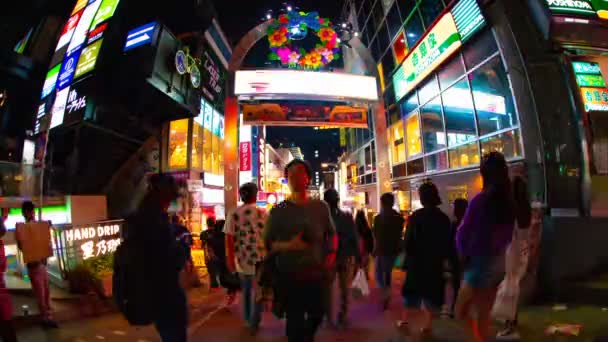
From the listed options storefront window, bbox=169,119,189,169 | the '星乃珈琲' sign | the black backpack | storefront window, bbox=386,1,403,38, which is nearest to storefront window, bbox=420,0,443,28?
storefront window, bbox=386,1,403,38

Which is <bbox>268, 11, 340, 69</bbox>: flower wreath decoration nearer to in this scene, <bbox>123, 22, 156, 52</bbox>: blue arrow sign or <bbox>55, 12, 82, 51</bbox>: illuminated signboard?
<bbox>123, 22, 156, 52</bbox>: blue arrow sign

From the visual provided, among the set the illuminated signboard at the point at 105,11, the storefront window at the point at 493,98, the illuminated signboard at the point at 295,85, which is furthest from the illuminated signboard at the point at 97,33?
the storefront window at the point at 493,98

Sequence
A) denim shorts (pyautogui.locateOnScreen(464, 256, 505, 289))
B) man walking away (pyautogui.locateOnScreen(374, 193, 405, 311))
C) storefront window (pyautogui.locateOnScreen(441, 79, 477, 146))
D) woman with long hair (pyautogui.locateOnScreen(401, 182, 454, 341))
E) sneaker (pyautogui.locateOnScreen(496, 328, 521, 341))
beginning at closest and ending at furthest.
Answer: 1. denim shorts (pyautogui.locateOnScreen(464, 256, 505, 289))
2. woman with long hair (pyautogui.locateOnScreen(401, 182, 454, 341))
3. sneaker (pyautogui.locateOnScreen(496, 328, 521, 341))
4. man walking away (pyautogui.locateOnScreen(374, 193, 405, 311))
5. storefront window (pyautogui.locateOnScreen(441, 79, 477, 146))

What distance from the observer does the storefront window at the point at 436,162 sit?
12053 millimetres

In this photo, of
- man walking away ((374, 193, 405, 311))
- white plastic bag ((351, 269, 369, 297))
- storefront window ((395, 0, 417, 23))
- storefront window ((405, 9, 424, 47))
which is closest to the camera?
man walking away ((374, 193, 405, 311))

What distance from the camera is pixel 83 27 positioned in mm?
14617

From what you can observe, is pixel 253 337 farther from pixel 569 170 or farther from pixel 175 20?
pixel 175 20

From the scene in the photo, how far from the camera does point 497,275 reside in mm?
3090

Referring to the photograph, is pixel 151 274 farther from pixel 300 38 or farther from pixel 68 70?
pixel 68 70

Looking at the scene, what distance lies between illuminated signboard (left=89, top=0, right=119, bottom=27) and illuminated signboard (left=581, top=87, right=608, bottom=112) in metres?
15.7

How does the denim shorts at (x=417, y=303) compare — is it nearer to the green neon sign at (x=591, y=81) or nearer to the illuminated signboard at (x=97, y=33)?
the green neon sign at (x=591, y=81)

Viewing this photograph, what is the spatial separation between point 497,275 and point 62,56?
1770cm

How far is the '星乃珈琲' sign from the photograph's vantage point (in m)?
7.27

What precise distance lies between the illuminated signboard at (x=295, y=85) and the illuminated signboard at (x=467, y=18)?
128 inches
